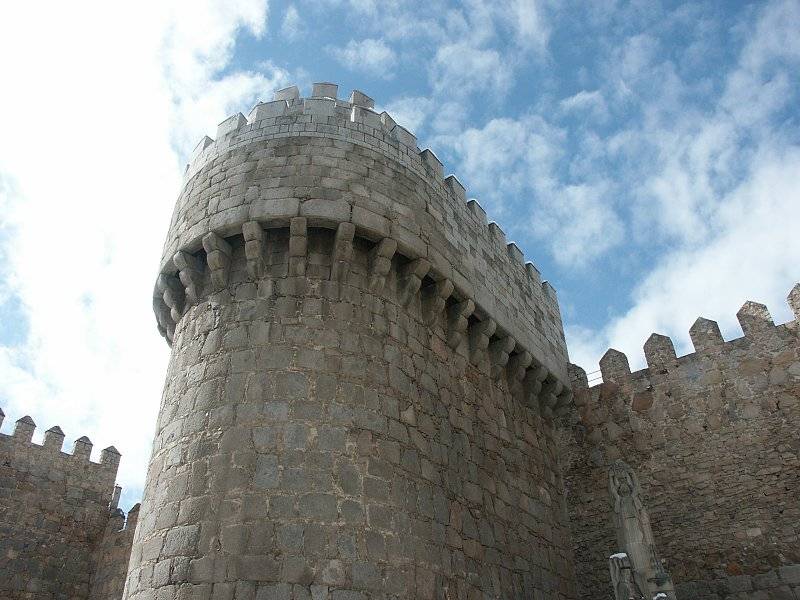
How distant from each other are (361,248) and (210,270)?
1.60m

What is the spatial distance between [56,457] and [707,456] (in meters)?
12.0

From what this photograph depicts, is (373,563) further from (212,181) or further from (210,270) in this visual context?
(212,181)

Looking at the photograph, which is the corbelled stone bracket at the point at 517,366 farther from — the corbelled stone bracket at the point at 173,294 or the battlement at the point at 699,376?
the corbelled stone bracket at the point at 173,294

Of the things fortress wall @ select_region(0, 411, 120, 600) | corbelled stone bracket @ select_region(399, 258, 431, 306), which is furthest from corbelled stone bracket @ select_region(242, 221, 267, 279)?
fortress wall @ select_region(0, 411, 120, 600)

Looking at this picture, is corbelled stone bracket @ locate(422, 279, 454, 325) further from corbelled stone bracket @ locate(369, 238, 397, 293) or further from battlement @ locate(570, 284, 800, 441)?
battlement @ locate(570, 284, 800, 441)

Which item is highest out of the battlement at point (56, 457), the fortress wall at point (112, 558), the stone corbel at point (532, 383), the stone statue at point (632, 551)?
the battlement at point (56, 457)

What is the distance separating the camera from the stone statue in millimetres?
6328

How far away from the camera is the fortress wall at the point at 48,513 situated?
1196 cm

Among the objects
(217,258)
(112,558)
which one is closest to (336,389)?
(217,258)

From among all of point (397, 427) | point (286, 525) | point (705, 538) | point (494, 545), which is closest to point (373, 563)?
point (286, 525)

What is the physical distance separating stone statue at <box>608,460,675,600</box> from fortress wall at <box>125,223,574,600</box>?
3.97 ft

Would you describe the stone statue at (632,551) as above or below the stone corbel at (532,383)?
below

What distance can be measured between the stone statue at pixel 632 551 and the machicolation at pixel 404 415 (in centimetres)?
2

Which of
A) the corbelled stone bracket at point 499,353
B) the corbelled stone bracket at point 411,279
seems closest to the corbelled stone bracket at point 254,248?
the corbelled stone bracket at point 411,279
